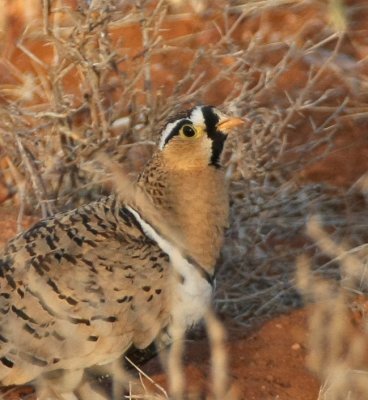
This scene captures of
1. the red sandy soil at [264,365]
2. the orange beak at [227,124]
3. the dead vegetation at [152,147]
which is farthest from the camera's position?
the dead vegetation at [152,147]

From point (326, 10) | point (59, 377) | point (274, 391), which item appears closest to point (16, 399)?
point (59, 377)

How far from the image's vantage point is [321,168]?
18.1 ft

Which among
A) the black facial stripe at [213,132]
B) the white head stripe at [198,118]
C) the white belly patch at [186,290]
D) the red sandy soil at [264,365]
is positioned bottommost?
the red sandy soil at [264,365]

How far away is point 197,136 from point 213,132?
53 millimetres

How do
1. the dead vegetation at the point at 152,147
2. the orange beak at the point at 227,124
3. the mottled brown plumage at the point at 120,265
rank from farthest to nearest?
the dead vegetation at the point at 152,147
the orange beak at the point at 227,124
the mottled brown plumage at the point at 120,265

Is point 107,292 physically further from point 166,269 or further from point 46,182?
point 46,182

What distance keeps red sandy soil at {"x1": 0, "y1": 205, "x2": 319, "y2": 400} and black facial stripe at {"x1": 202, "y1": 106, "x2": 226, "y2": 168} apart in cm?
82

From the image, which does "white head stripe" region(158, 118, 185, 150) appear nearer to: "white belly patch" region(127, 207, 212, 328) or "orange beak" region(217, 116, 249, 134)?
"orange beak" region(217, 116, 249, 134)

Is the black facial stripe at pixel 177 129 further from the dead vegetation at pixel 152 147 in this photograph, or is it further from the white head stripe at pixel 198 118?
the dead vegetation at pixel 152 147

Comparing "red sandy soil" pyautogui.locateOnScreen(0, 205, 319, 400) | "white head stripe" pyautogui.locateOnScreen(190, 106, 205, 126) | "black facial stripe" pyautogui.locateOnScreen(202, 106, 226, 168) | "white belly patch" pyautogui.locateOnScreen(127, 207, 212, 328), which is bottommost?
"red sandy soil" pyautogui.locateOnScreen(0, 205, 319, 400)

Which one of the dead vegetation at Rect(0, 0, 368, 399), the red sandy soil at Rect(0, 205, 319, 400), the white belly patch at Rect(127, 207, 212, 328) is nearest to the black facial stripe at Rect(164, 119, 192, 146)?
the white belly patch at Rect(127, 207, 212, 328)

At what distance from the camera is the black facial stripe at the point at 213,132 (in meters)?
3.59

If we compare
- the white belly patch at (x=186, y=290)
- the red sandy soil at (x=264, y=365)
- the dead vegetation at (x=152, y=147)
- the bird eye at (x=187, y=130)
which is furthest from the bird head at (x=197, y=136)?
the red sandy soil at (x=264, y=365)

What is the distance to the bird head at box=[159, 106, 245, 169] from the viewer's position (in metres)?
A: 3.60
